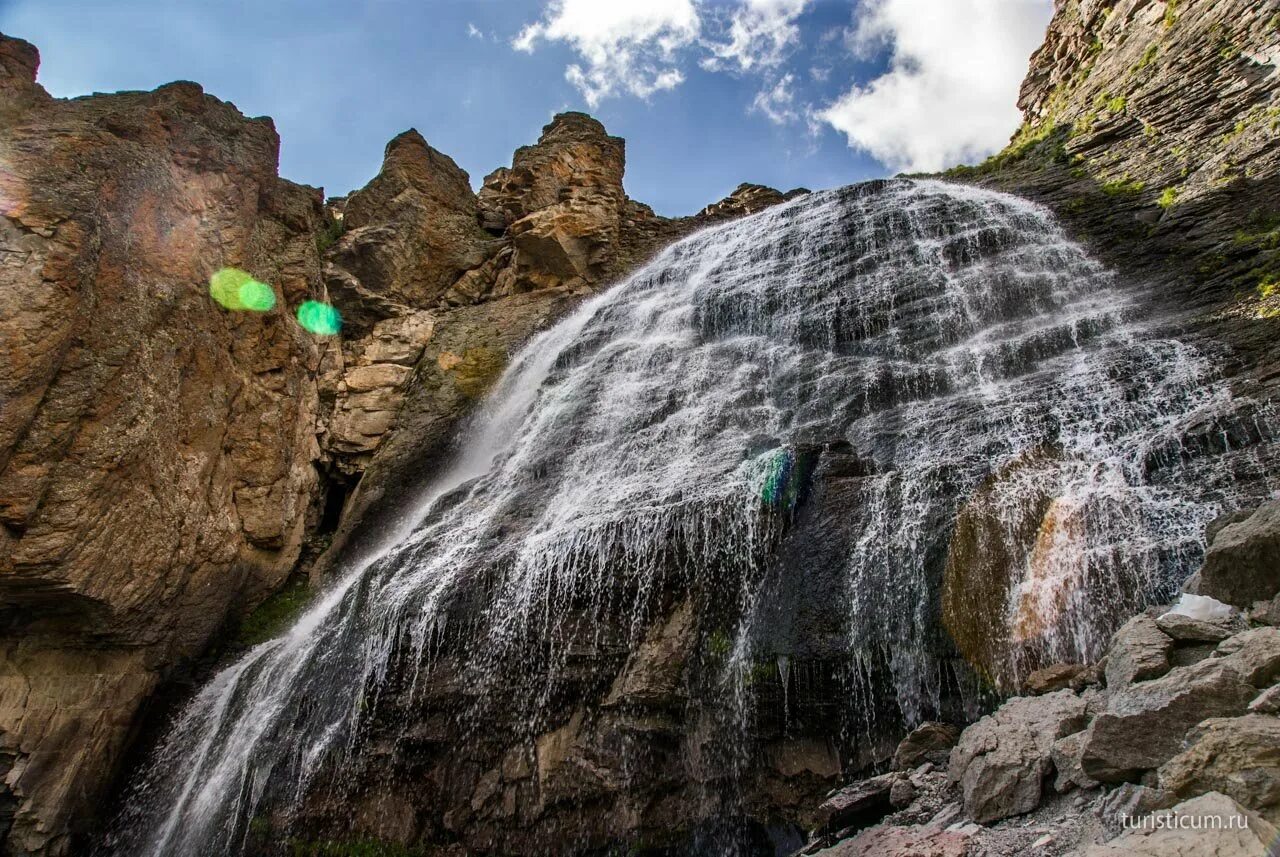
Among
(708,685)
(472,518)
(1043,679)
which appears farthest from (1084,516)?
(472,518)

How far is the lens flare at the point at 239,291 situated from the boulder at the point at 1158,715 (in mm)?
16992

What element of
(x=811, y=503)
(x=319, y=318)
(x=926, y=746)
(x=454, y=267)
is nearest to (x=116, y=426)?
(x=319, y=318)

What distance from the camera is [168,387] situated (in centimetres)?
1380

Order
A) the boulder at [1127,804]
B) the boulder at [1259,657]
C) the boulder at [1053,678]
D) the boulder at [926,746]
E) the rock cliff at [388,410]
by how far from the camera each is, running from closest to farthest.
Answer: the boulder at [1127,804] < the boulder at [1259,657] < the rock cliff at [388,410] < the boulder at [1053,678] < the boulder at [926,746]

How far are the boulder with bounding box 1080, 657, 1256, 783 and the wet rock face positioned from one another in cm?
1369

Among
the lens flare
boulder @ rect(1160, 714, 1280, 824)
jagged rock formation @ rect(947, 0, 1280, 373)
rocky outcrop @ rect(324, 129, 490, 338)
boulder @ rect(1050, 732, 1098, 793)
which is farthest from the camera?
rocky outcrop @ rect(324, 129, 490, 338)

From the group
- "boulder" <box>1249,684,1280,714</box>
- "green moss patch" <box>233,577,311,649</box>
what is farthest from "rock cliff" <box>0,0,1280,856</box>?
"green moss patch" <box>233,577,311,649</box>

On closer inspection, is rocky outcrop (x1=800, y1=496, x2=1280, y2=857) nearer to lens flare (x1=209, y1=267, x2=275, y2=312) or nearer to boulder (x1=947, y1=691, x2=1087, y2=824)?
boulder (x1=947, y1=691, x2=1087, y2=824)

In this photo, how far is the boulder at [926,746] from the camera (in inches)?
241

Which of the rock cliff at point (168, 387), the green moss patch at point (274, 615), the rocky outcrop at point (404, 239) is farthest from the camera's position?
the rocky outcrop at point (404, 239)

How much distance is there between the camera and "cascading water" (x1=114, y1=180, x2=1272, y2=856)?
284 inches

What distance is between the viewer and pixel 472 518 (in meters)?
12.4

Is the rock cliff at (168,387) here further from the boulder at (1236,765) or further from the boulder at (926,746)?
the boulder at (1236,765)

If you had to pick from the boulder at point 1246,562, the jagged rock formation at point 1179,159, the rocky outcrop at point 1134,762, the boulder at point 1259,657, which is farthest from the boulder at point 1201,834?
the jagged rock formation at point 1179,159
